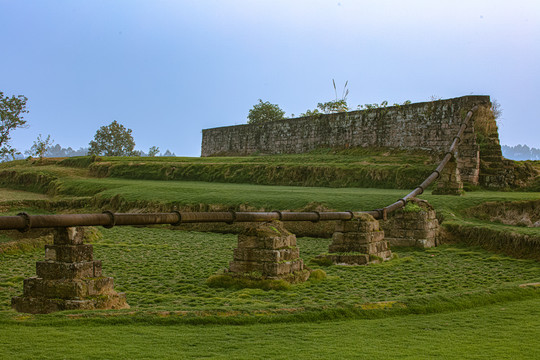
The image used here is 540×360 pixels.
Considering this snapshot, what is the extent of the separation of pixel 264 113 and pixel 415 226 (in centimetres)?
3291

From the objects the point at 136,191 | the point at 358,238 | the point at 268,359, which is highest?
the point at 136,191

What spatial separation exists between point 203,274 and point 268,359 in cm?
567

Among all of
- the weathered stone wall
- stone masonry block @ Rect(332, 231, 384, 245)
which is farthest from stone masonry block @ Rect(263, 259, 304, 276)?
the weathered stone wall

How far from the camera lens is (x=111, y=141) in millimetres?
60688

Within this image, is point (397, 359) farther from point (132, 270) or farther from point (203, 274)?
point (132, 270)

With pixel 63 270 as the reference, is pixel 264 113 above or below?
above

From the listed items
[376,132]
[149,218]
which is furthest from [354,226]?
[376,132]

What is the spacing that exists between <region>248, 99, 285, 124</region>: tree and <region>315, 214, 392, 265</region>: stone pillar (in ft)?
111

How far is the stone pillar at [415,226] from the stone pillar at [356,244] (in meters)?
1.82

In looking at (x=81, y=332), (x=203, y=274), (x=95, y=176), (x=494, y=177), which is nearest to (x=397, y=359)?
(x=81, y=332)

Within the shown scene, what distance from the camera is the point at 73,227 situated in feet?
24.0

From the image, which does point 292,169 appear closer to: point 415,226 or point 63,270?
point 415,226

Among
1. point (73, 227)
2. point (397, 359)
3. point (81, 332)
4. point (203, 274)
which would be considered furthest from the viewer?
point (203, 274)

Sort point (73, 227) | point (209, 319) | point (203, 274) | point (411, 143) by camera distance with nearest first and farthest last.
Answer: point (209, 319), point (73, 227), point (203, 274), point (411, 143)
